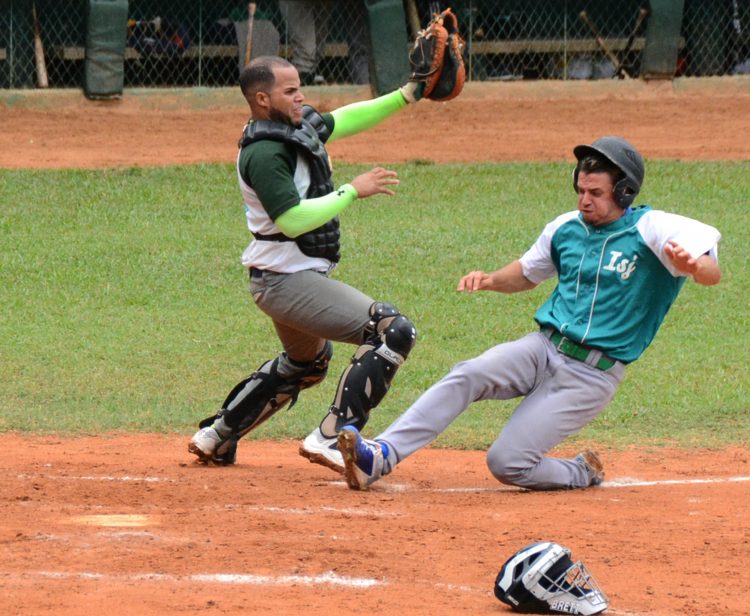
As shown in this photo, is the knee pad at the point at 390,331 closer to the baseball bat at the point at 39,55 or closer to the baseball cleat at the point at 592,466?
the baseball cleat at the point at 592,466

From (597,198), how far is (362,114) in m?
1.38

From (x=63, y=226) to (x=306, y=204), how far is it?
7.42 meters

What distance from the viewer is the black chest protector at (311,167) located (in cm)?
570

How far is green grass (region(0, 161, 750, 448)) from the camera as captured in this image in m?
7.76

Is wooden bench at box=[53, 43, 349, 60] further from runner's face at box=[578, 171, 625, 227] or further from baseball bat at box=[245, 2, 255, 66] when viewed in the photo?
runner's face at box=[578, 171, 625, 227]

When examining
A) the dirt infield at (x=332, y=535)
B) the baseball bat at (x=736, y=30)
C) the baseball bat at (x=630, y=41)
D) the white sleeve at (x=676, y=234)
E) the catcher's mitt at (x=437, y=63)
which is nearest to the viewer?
the dirt infield at (x=332, y=535)

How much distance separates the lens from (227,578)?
14.1ft

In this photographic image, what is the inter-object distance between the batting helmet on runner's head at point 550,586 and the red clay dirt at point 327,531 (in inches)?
3.5

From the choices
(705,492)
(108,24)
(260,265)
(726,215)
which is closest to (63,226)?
(108,24)

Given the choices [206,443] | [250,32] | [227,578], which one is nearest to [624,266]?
[206,443]

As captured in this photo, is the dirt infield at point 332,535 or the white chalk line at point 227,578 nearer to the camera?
the dirt infield at point 332,535

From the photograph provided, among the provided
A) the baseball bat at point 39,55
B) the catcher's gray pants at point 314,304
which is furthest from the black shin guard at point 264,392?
the baseball bat at point 39,55

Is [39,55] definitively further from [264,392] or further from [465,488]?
[465,488]

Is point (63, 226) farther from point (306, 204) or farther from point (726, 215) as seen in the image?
point (306, 204)
